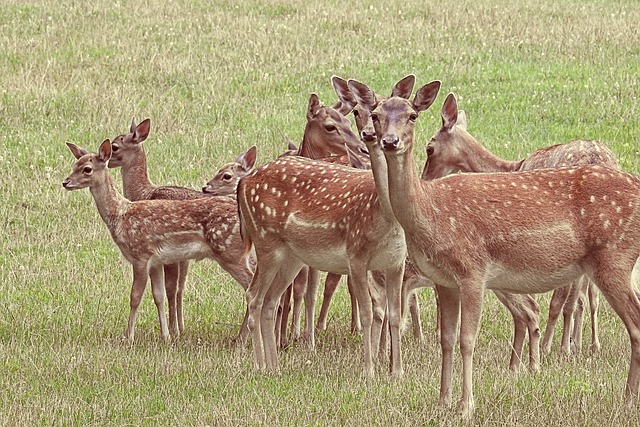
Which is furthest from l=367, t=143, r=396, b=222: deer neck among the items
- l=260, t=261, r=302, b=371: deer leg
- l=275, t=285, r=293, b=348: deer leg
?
l=275, t=285, r=293, b=348: deer leg

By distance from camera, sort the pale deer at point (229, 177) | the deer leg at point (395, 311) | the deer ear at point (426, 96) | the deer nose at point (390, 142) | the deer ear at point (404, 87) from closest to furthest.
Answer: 1. the deer nose at point (390, 142)
2. the deer ear at point (426, 96)
3. the deer ear at point (404, 87)
4. the deer leg at point (395, 311)
5. the pale deer at point (229, 177)

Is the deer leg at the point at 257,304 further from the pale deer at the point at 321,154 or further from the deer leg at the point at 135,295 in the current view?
the deer leg at the point at 135,295

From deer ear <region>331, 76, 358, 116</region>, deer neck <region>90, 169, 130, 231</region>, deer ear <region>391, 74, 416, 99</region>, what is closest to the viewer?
deer ear <region>391, 74, 416, 99</region>

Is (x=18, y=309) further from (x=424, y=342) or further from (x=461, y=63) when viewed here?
(x=461, y=63)

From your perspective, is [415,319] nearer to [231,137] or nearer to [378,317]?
[378,317]

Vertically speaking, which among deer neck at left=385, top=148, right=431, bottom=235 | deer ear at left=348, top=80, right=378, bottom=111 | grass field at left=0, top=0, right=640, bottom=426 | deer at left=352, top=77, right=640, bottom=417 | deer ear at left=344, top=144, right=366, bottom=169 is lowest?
grass field at left=0, top=0, right=640, bottom=426

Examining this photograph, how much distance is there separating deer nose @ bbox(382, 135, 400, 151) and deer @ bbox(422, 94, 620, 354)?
2934 millimetres

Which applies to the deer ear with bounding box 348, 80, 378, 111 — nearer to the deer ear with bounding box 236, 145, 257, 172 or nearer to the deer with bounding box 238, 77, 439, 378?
the deer with bounding box 238, 77, 439, 378

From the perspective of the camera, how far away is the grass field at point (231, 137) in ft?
24.7

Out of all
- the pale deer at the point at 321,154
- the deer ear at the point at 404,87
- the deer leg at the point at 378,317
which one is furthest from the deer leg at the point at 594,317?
the deer ear at the point at 404,87

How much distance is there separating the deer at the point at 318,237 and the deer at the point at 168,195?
1.68 feet

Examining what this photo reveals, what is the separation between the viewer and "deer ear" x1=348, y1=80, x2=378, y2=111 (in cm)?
775

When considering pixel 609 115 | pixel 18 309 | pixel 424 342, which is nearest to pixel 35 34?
pixel 609 115

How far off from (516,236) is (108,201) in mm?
4324
